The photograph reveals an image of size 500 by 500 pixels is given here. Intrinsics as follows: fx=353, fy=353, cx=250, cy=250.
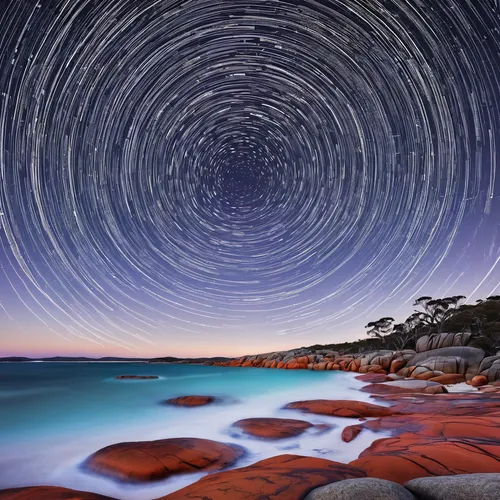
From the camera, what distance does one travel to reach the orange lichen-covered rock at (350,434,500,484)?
530 centimetres

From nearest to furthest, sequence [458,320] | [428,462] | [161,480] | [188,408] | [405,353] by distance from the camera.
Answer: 1. [428,462]
2. [161,480]
3. [188,408]
4. [405,353]
5. [458,320]

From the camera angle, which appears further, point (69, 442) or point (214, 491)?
point (69, 442)

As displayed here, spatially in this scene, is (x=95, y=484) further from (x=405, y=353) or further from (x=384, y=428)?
(x=405, y=353)

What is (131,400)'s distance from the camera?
19.6 meters

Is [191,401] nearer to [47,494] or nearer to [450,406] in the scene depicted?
[450,406]

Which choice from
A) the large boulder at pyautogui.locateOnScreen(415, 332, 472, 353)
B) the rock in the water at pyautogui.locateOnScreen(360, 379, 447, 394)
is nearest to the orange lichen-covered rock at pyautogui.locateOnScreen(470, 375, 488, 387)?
the rock in the water at pyautogui.locateOnScreen(360, 379, 447, 394)

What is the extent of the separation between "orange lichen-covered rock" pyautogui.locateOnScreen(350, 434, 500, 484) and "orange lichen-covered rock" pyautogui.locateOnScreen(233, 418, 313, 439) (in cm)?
330

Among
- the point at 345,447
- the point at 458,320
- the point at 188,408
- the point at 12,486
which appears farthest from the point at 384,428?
the point at 458,320

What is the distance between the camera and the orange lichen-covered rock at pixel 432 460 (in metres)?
5.30

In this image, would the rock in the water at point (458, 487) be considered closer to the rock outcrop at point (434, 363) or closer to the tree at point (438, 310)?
the rock outcrop at point (434, 363)

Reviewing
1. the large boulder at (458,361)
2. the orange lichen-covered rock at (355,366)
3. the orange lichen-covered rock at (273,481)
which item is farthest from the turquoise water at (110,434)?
the orange lichen-covered rock at (355,366)

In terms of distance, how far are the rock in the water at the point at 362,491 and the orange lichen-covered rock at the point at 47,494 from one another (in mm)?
3205

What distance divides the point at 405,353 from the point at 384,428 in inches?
1285

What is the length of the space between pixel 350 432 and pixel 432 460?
12.2 ft
